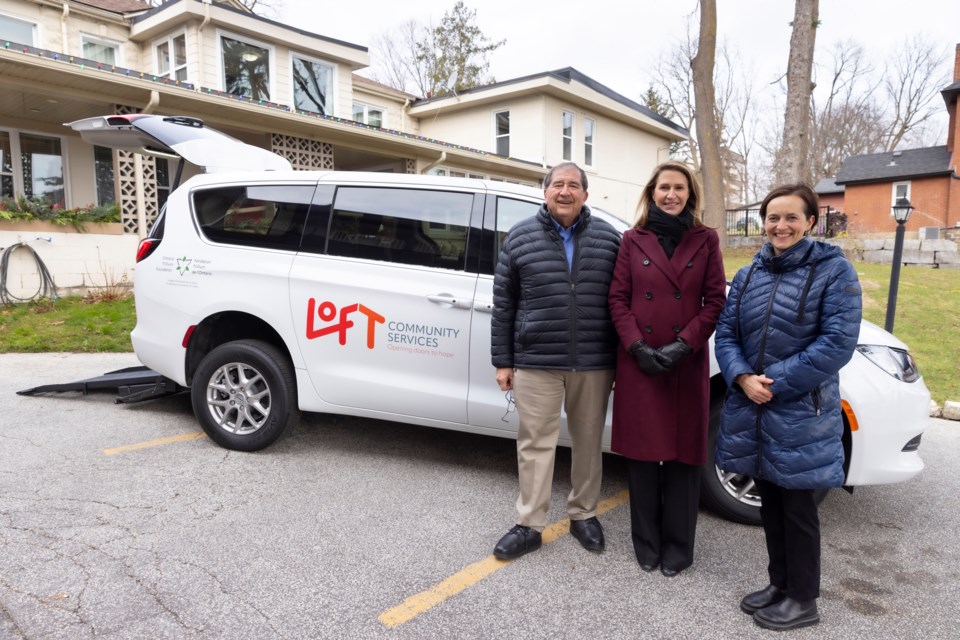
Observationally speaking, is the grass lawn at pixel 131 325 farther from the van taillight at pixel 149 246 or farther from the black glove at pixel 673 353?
the black glove at pixel 673 353

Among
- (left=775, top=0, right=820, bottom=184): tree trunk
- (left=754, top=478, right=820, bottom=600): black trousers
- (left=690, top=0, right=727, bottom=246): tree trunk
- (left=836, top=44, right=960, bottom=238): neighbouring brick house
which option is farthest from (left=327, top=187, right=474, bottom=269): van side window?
(left=836, top=44, right=960, bottom=238): neighbouring brick house

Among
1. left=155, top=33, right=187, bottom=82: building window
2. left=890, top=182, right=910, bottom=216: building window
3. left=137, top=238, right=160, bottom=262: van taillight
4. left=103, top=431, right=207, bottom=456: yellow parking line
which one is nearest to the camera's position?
left=103, top=431, right=207, bottom=456: yellow parking line

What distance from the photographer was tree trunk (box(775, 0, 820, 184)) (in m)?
12.1

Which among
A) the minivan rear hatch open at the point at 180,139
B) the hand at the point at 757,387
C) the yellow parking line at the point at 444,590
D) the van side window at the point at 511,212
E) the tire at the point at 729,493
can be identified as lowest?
the yellow parking line at the point at 444,590

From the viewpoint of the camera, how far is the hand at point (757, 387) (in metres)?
2.46

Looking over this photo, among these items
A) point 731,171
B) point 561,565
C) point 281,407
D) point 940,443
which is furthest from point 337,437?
point 731,171

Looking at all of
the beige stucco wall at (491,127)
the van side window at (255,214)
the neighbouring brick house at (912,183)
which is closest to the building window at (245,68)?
the beige stucco wall at (491,127)

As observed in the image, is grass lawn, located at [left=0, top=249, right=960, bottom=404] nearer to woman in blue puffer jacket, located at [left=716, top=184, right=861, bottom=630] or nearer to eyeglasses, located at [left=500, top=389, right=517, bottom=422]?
woman in blue puffer jacket, located at [left=716, top=184, right=861, bottom=630]

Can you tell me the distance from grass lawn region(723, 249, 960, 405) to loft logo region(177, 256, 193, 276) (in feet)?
22.0

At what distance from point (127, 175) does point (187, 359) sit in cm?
825

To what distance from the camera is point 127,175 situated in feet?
36.2

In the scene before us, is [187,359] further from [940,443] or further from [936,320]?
[936,320]

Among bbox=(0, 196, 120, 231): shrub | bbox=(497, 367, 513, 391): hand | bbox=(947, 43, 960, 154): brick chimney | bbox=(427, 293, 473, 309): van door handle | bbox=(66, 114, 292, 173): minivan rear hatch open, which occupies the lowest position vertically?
bbox=(497, 367, 513, 391): hand

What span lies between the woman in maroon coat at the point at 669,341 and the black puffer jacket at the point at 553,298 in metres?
0.11
